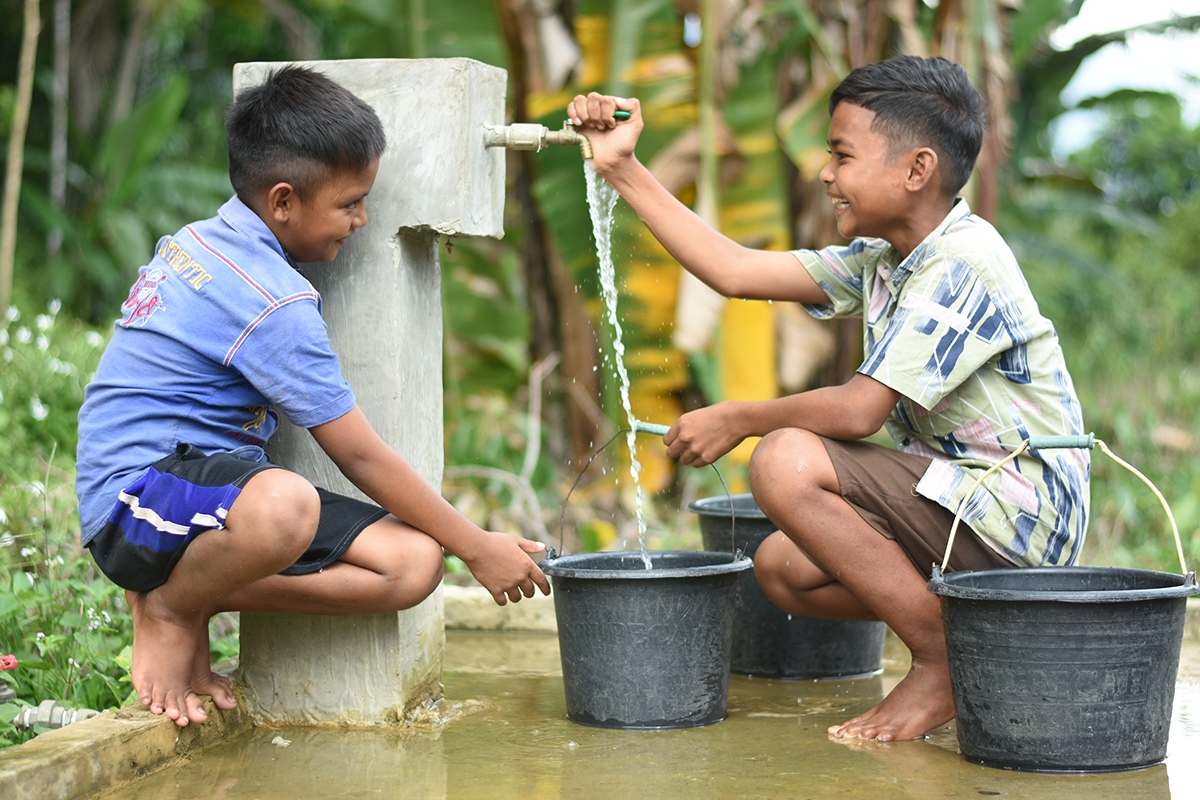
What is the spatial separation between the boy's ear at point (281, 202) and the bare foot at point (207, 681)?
0.89 m

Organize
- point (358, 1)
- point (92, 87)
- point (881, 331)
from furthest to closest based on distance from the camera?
1. point (92, 87)
2. point (358, 1)
3. point (881, 331)

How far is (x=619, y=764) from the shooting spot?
7.80 ft

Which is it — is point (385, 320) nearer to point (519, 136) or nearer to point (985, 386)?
point (519, 136)

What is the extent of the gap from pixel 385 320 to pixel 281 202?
354 millimetres

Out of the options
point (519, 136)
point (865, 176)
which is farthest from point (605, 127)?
point (865, 176)

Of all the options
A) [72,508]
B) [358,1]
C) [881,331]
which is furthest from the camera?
[358,1]

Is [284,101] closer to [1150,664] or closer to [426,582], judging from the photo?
[426,582]

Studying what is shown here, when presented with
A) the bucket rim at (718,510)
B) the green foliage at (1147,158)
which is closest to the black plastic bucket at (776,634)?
the bucket rim at (718,510)

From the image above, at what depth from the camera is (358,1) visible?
18.3 feet

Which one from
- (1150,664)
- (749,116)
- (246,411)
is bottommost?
(1150,664)

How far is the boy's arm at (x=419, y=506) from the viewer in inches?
95.3

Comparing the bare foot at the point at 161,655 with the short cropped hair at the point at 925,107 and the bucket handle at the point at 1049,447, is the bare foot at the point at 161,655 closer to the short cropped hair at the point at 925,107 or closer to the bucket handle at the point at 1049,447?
the bucket handle at the point at 1049,447

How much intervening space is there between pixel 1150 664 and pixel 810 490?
0.75 m

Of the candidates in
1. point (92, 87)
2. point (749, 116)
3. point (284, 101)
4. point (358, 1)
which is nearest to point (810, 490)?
point (284, 101)
